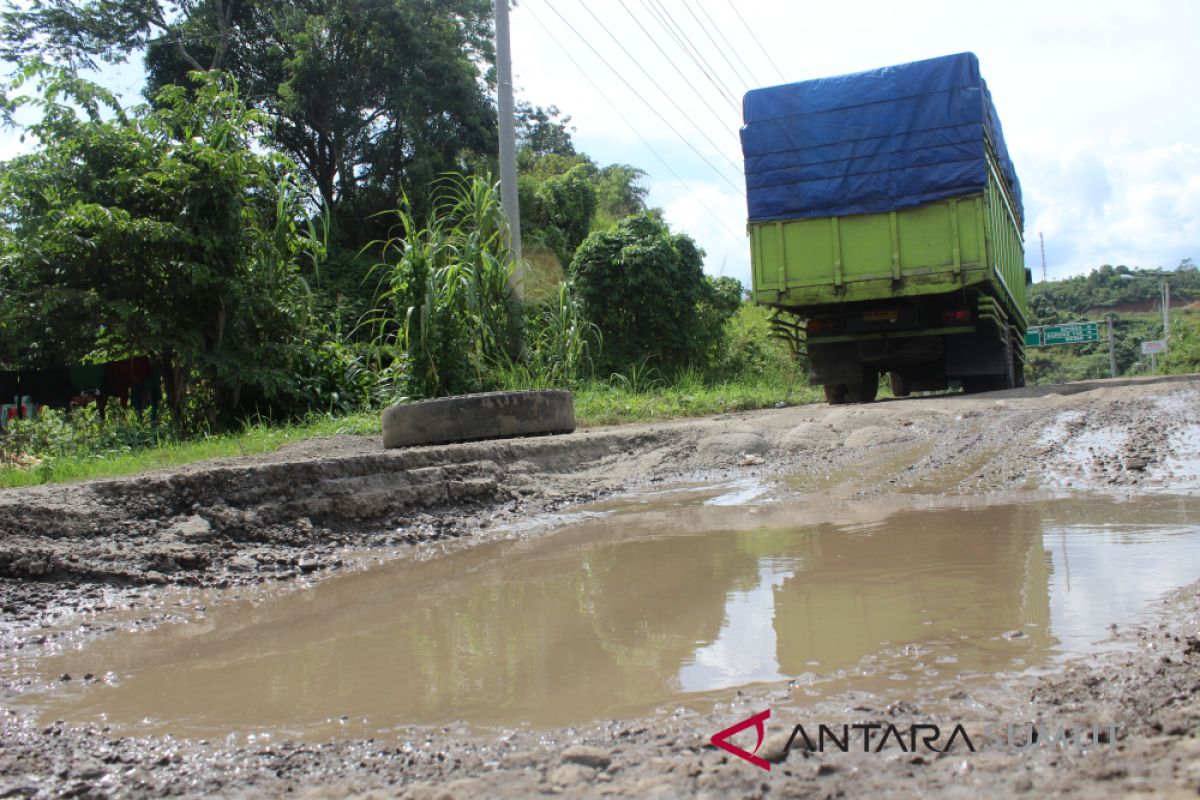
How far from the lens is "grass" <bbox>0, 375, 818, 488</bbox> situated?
511 centimetres

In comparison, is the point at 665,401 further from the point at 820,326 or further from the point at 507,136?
the point at 507,136

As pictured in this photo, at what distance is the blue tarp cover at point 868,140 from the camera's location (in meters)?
9.22

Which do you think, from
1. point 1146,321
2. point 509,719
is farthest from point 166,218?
point 1146,321

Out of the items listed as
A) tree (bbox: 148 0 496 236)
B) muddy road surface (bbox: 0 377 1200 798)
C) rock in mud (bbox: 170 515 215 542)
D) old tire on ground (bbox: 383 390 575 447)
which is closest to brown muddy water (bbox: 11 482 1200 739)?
muddy road surface (bbox: 0 377 1200 798)

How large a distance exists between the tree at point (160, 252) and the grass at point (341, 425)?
0.94 meters

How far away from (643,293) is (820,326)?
412 cm

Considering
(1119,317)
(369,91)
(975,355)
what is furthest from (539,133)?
(1119,317)

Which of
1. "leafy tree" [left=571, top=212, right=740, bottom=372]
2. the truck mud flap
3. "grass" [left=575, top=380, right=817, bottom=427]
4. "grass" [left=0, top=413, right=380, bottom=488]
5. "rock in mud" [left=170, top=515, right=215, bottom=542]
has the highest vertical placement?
"leafy tree" [left=571, top=212, right=740, bottom=372]

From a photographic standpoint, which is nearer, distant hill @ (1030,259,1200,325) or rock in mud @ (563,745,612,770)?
rock in mud @ (563,745,612,770)

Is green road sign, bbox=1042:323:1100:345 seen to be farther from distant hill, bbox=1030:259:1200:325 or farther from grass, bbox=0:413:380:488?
grass, bbox=0:413:380:488

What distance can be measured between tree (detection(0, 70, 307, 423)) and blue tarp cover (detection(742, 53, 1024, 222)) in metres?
5.11

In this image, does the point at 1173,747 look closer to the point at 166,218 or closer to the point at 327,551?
the point at 327,551

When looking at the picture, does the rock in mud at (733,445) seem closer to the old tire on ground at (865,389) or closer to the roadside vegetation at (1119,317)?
the old tire on ground at (865,389)

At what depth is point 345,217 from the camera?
18703 millimetres
